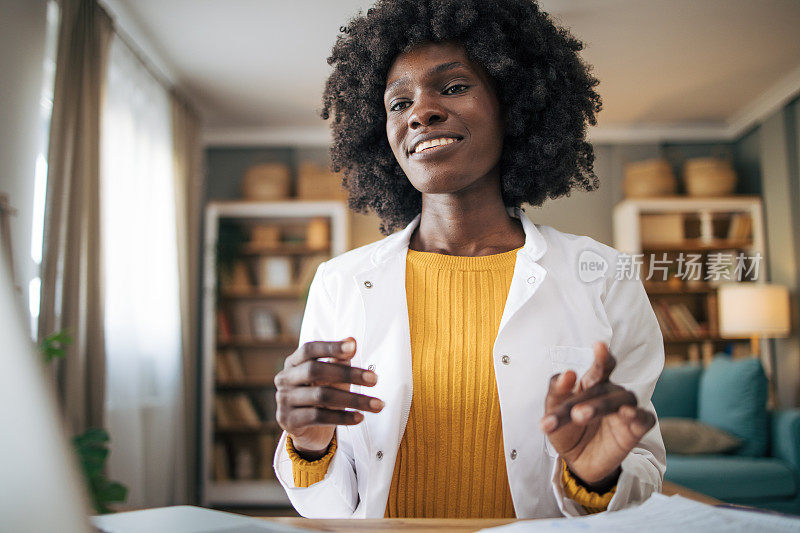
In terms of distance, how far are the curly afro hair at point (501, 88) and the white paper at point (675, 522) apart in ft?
2.71

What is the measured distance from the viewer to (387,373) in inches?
39.9

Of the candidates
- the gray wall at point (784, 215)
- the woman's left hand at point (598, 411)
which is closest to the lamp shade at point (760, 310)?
the gray wall at point (784, 215)

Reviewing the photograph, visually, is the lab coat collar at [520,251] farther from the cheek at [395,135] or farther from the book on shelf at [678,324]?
the book on shelf at [678,324]

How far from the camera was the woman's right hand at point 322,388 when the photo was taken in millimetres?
633

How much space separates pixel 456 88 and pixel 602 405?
2.38 ft

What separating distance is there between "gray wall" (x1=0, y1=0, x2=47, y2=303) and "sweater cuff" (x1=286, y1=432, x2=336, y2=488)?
86.3 inches

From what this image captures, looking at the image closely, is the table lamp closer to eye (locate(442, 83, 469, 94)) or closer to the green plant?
eye (locate(442, 83, 469, 94))

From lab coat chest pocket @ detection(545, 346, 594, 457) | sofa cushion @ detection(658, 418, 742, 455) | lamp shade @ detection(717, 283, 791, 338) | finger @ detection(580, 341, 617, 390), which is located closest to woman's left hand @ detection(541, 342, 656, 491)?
finger @ detection(580, 341, 617, 390)

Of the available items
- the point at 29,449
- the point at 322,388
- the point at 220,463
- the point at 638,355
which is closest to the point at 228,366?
the point at 220,463

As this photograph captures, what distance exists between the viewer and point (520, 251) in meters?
1.12

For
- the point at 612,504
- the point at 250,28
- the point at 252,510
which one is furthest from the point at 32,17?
the point at 252,510

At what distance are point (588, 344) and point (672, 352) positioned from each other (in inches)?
178

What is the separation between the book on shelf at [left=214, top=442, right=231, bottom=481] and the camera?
15.7ft

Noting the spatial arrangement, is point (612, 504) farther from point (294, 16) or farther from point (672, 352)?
point (672, 352)
